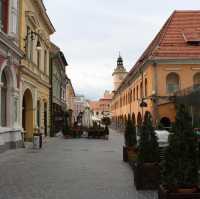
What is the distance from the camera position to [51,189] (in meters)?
9.21

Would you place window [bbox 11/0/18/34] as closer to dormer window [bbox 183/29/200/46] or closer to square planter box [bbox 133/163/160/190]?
square planter box [bbox 133/163/160/190]

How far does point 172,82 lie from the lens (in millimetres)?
31188

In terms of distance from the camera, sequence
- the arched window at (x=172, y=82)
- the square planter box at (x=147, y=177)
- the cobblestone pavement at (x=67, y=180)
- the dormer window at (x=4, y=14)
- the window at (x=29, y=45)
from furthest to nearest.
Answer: the arched window at (x=172, y=82) < the window at (x=29, y=45) < the dormer window at (x=4, y=14) < the square planter box at (x=147, y=177) < the cobblestone pavement at (x=67, y=180)

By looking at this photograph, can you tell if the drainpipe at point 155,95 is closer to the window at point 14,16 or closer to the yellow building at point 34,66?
the yellow building at point 34,66

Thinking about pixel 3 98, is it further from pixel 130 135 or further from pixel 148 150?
pixel 148 150

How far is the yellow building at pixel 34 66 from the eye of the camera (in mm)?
23484

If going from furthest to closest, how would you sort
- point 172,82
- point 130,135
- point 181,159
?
point 172,82 < point 130,135 < point 181,159

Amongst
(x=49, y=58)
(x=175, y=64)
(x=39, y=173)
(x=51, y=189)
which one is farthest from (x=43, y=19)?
(x=51, y=189)

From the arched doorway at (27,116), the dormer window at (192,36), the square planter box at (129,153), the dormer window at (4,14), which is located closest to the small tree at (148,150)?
the square planter box at (129,153)

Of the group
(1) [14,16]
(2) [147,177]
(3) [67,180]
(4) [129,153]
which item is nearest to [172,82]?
A: (1) [14,16]

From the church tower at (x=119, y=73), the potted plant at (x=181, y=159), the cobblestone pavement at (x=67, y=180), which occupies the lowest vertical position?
the cobblestone pavement at (x=67, y=180)

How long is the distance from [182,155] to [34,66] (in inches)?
829

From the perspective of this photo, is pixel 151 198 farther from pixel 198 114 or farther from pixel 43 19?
pixel 43 19

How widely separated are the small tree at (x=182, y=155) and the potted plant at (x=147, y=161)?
2.03m
